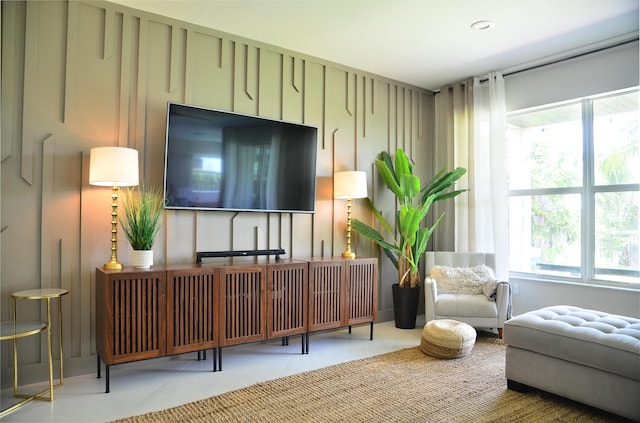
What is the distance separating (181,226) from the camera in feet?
11.2

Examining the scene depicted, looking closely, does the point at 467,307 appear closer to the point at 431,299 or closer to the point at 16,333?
the point at 431,299

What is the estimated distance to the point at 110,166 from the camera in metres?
2.78

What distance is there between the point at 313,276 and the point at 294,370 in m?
0.77

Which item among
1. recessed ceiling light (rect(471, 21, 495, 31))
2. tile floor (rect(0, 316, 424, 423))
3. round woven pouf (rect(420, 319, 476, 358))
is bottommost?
tile floor (rect(0, 316, 424, 423))

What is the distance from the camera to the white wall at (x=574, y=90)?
148 inches

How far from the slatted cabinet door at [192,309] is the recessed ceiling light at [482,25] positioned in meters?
2.79

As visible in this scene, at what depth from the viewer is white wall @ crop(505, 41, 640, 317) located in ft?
Result: 12.3

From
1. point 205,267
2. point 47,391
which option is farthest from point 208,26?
point 47,391

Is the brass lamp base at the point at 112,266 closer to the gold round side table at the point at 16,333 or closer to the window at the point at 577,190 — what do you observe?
the gold round side table at the point at 16,333

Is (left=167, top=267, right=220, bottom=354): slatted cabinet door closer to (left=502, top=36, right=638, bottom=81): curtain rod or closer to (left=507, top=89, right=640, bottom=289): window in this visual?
(left=507, top=89, right=640, bottom=289): window

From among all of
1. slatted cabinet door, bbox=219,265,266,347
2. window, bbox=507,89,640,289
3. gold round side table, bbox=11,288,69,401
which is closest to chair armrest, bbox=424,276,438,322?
window, bbox=507,89,640,289

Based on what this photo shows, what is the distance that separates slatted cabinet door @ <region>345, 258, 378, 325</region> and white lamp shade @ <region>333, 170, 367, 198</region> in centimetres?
64

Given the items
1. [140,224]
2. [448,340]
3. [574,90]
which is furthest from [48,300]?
[574,90]

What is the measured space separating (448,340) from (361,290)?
0.88 meters
